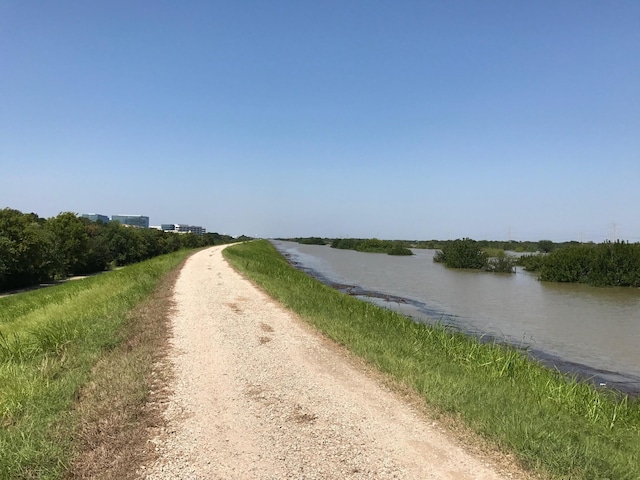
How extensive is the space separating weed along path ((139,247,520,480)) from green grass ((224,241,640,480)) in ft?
1.28

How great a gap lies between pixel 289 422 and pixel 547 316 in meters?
20.2

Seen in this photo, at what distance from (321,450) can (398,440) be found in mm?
839

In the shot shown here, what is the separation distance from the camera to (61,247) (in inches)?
2308

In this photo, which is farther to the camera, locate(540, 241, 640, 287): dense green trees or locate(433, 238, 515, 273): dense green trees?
locate(433, 238, 515, 273): dense green trees

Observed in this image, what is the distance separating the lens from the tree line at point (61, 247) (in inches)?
1834

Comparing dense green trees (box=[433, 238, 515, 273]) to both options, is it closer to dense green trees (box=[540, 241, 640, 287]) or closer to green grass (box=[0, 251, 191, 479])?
dense green trees (box=[540, 241, 640, 287])

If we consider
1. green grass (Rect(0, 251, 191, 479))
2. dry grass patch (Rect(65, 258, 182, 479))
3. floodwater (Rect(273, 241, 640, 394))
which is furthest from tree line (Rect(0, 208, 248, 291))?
dry grass patch (Rect(65, 258, 182, 479))

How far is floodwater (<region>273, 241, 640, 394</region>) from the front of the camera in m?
13.7

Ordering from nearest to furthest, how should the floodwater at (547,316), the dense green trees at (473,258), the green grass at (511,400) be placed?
the green grass at (511,400)
the floodwater at (547,316)
the dense green trees at (473,258)

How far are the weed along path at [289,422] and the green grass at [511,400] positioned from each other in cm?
39

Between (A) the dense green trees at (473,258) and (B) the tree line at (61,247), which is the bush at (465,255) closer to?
(A) the dense green trees at (473,258)

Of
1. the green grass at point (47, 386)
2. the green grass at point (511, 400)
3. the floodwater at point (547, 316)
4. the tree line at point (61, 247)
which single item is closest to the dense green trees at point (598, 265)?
the floodwater at point (547, 316)

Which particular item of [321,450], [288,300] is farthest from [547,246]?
[321,450]

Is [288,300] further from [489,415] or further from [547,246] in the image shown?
[547,246]
